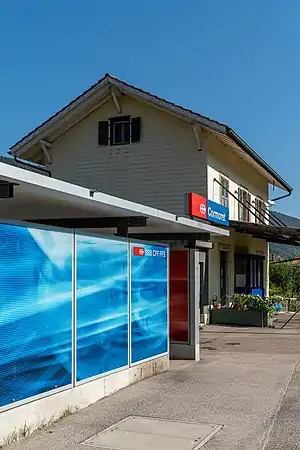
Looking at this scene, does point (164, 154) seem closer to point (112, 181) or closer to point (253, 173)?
point (112, 181)

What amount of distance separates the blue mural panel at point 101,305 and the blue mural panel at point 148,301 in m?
0.39

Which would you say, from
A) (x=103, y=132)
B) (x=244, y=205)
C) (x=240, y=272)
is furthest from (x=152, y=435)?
(x=240, y=272)

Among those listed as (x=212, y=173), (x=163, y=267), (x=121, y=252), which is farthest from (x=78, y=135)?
(x=121, y=252)

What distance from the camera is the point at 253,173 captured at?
89.7 ft

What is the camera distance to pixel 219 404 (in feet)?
28.0

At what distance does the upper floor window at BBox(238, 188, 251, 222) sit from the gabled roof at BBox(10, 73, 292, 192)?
171 centimetres

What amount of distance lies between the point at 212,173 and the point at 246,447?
1511 cm

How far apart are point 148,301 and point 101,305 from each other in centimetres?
200

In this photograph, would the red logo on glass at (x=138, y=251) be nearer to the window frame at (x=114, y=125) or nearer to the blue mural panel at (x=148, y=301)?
the blue mural panel at (x=148, y=301)

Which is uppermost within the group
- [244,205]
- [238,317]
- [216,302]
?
[244,205]

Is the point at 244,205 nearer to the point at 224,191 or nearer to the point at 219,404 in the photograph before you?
the point at 224,191

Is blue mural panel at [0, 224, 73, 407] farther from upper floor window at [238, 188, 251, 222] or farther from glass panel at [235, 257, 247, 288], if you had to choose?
glass panel at [235, 257, 247, 288]

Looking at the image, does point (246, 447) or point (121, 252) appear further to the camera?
point (121, 252)

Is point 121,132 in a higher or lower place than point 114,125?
lower
